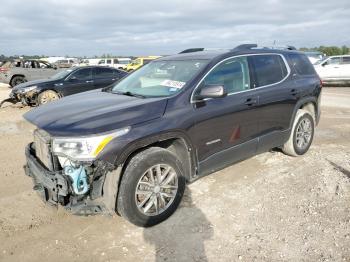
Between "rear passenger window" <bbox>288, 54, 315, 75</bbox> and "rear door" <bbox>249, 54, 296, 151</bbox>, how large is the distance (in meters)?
0.24

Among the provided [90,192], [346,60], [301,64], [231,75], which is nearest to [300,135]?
[301,64]

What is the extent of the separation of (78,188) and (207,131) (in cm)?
160

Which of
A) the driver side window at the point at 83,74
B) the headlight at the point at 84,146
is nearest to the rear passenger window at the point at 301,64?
the headlight at the point at 84,146

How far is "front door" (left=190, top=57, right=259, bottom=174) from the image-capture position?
13.4 feet

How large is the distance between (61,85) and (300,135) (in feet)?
27.8

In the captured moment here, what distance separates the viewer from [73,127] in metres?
3.33

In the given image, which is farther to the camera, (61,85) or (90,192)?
(61,85)

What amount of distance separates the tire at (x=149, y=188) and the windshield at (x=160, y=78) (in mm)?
819

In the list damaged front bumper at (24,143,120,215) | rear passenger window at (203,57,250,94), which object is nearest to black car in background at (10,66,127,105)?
rear passenger window at (203,57,250,94)

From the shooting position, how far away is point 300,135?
589 cm

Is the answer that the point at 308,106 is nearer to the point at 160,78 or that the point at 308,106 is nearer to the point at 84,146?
the point at 160,78

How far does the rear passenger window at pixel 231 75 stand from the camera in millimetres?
4309

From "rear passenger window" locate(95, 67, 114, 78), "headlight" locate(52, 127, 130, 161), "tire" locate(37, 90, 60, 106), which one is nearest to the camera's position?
"headlight" locate(52, 127, 130, 161)

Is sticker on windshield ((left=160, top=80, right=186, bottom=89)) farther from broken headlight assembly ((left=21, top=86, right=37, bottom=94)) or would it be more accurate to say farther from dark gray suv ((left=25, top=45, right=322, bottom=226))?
broken headlight assembly ((left=21, top=86, right=37, bottom=94))
